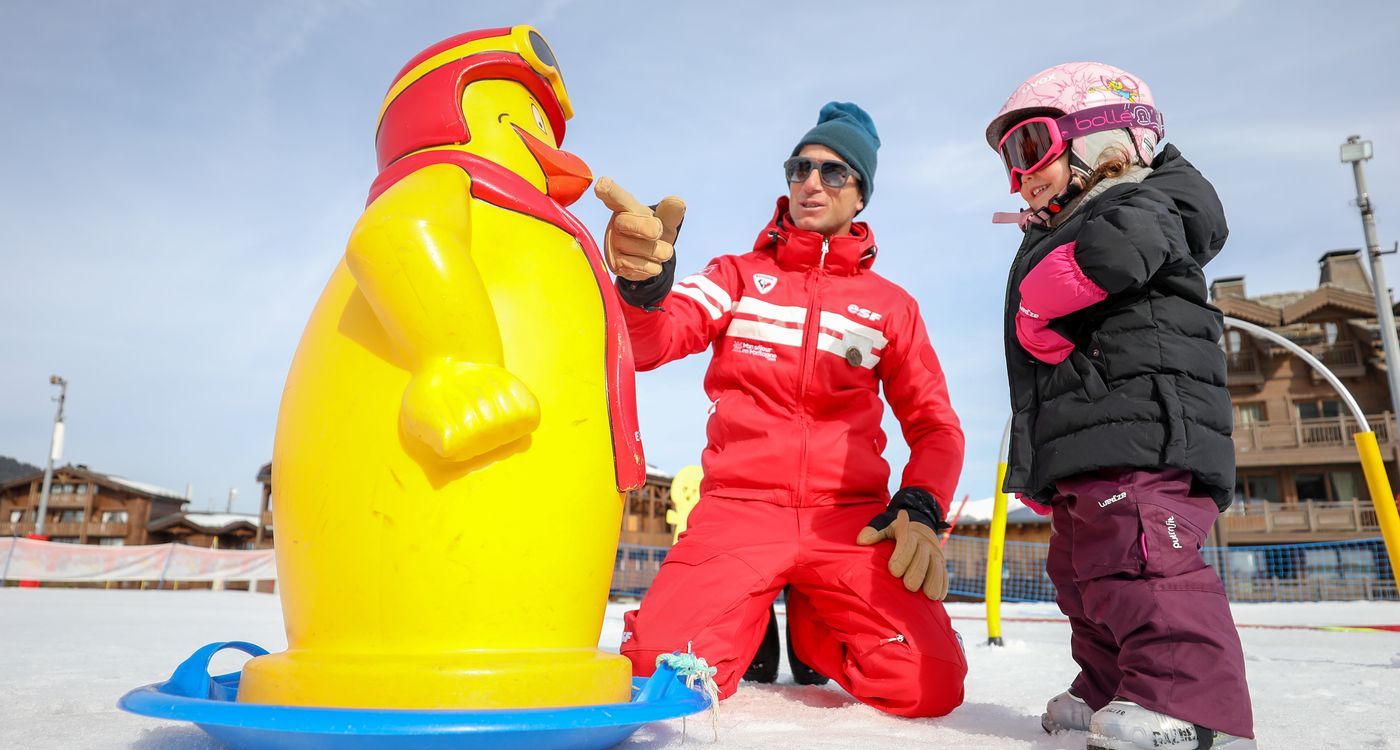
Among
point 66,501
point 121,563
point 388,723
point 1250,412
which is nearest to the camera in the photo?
point 388,723

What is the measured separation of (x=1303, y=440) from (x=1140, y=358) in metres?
21.6

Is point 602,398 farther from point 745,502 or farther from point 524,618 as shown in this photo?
point 745,502

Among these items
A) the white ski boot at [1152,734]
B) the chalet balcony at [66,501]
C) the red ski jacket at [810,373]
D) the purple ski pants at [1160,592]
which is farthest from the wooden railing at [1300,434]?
the chalet balcony at [66,501]

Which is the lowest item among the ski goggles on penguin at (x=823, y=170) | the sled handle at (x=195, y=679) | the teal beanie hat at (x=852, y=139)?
the sled handle at (x=195, y=679)

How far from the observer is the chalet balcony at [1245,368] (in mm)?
20578

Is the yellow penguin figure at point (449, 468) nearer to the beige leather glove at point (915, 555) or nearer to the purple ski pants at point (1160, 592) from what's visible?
the purple ski pants at point (1160, 592)

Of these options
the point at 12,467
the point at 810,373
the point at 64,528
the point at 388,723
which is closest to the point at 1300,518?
the point at 810,373

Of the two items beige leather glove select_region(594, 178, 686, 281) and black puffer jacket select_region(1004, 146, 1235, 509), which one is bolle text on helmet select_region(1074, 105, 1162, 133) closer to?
black puffer jacket select_region(1004, 146, 1235, 509)

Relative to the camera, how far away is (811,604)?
2.54 meters

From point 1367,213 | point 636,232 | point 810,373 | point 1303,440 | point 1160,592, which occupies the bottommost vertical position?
point 1160,592

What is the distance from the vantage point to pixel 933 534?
93.9 inches

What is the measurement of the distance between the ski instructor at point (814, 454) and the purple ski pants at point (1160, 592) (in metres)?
0.60

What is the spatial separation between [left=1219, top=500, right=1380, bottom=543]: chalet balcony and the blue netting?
0.44 m

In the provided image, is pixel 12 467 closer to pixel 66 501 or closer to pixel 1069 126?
pixel 66 501
